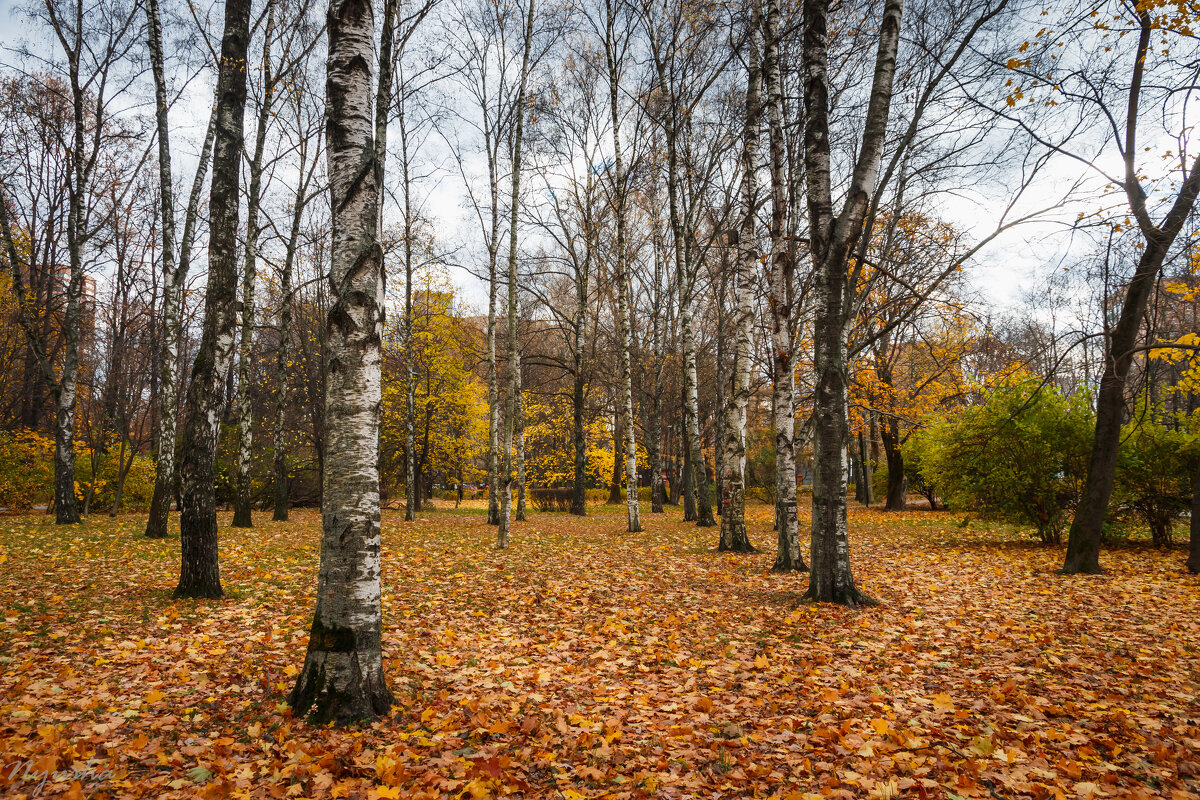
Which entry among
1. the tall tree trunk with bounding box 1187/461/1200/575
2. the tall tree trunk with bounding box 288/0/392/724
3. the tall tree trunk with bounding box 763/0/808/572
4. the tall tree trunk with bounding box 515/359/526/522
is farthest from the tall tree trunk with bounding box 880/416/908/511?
the tall tree trunk with bounding box 288/0/392/724

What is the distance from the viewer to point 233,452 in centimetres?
1736

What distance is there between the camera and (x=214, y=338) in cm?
579

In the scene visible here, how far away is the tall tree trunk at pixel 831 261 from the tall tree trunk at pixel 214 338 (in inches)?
251

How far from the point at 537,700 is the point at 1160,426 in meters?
11.7

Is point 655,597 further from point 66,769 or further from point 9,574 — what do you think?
point 9,574

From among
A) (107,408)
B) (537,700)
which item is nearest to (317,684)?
(537,700)

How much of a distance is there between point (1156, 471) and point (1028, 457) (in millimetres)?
1731

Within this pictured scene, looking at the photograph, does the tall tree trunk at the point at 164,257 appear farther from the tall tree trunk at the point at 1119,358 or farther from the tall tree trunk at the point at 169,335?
the tall tree trunk at the point at 1119,358

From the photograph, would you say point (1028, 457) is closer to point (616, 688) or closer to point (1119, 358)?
point (1119, 358)

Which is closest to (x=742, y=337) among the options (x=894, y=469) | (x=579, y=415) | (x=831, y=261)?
(x=831, y=261)

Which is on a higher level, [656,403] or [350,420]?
[656,403]

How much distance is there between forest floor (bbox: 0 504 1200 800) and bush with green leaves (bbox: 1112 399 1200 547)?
100 inches

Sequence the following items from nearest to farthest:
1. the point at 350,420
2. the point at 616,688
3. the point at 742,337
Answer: the point at 350,420 → the point at 616,688 → the point at 742,337

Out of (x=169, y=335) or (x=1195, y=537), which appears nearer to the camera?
(x=1195, y=537)
